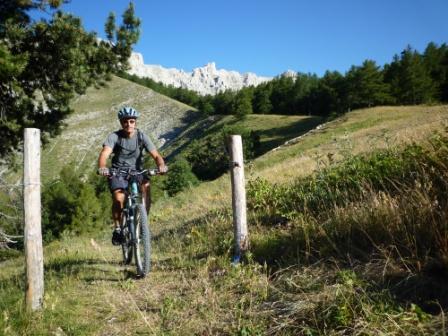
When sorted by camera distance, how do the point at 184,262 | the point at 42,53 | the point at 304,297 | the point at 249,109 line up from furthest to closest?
the point at 249,109 → the point at 42,53 → the point at 184,262 → the point at 304,297

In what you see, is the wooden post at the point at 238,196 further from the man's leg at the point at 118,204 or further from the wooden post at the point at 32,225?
the wooden post at the point at 32,225

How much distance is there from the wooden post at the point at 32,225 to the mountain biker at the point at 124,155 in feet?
5.08

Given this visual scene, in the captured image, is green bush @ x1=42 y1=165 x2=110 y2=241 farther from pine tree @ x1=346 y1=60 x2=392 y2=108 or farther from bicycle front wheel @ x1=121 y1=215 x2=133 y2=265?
pine tree @ x1=346 y1=60 x2=392 y2=108

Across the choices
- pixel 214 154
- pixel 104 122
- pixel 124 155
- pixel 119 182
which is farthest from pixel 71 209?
pixel 104 122

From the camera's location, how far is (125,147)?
258 inches

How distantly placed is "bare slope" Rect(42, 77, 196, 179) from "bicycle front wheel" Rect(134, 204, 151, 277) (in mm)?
74631

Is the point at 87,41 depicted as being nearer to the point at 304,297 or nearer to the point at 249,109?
the point at 304,297

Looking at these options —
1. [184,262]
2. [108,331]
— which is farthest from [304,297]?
[184,262]

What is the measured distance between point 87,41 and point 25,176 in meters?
7.58

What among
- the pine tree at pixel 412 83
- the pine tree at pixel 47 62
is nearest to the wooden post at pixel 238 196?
the pine tree at pixel 47 62

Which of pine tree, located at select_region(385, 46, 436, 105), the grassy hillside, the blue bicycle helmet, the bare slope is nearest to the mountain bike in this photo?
the grassy hillside

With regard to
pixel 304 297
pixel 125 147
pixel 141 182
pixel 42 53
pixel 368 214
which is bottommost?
pixel 304 297

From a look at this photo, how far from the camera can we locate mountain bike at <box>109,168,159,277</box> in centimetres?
582

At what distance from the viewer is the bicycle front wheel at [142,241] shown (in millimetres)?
5762
